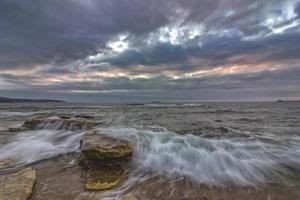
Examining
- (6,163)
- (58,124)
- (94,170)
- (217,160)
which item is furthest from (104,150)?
(58,124)

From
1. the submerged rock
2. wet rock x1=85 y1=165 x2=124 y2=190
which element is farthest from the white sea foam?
wet rock x1=85 y1=165 x2=124 y2=190

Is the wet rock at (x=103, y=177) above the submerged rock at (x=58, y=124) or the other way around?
→ the other way around

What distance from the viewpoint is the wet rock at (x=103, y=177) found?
4426mm

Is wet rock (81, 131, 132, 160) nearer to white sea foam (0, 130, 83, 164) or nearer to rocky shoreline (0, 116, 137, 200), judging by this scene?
rocky shoreline (0, 116, 137, 200)

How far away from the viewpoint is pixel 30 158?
662 centimetres

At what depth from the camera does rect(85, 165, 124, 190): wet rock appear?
4.43 meters

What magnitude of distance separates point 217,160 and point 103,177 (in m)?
3.30

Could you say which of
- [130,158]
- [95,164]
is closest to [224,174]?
[130,158]

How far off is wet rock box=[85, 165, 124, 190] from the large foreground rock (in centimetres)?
113

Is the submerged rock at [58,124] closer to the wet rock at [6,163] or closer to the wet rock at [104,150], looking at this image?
the wet rock at [6,163]

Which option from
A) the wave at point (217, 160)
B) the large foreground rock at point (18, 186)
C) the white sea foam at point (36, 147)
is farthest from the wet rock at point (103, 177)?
the white sea foam at point (36, 147)

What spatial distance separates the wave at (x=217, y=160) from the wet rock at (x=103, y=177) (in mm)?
657

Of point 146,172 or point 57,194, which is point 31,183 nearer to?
point 57,194

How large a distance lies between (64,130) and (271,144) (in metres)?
10.2
